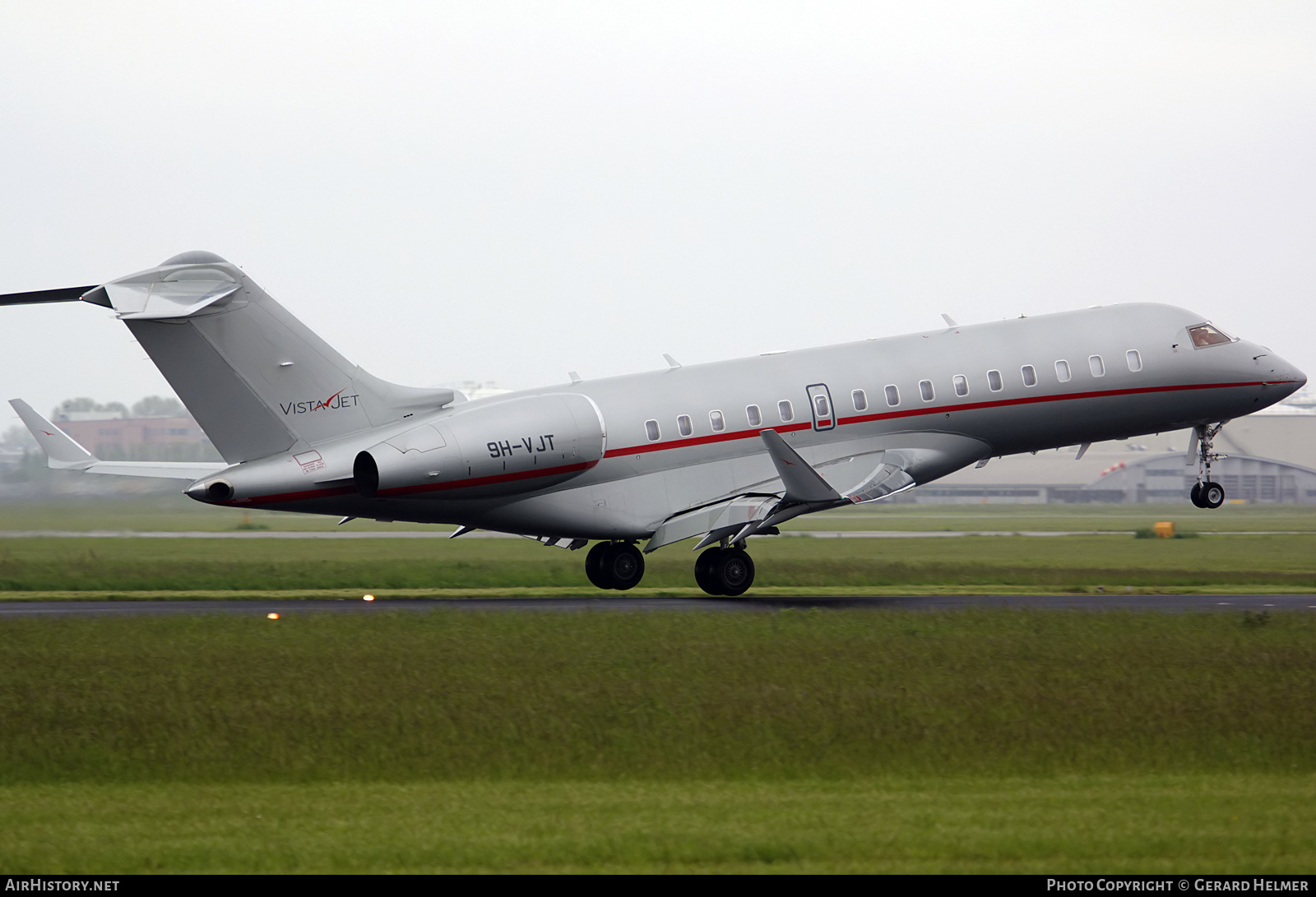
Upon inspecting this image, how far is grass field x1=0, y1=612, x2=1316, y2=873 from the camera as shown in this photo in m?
10.3

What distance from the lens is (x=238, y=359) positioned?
23281mm

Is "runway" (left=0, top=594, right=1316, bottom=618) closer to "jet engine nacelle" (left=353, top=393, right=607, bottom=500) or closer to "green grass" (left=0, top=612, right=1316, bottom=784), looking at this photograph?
"jet engine nacelle" (left=353, top=393, right=607, bottom=500)

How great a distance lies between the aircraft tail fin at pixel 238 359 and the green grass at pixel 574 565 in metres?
8.92

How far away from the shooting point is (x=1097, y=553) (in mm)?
→ 45844

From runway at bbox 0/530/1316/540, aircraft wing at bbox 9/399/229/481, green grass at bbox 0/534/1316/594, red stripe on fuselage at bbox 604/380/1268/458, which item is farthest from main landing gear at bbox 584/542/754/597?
runway at bbox 0/530/1316/540

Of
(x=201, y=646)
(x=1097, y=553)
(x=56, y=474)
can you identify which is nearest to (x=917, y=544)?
(x=1097, y=553)

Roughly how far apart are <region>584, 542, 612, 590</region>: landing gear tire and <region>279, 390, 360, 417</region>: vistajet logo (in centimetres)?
640

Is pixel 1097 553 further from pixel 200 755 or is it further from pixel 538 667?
pixel 200 755

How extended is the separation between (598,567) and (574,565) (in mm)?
8231

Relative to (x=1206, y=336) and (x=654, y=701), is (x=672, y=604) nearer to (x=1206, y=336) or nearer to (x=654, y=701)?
(x=654, y=701)

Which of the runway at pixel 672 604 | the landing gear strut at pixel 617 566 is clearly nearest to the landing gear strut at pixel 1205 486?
the runway at pixel 672 604

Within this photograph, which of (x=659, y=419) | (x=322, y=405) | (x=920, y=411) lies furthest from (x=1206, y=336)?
(x=322, y=405)

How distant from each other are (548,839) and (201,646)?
419 inches

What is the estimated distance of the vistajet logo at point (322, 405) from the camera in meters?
23.9
